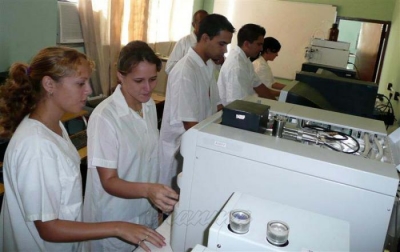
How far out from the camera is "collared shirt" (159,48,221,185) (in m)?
1.63

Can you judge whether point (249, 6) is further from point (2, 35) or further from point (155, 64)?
point (155, 64)

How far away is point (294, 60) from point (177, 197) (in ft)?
14.4

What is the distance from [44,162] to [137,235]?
300mm

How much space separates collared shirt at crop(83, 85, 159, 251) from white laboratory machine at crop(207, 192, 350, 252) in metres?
0.53

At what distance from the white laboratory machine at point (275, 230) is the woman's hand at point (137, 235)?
28 cm

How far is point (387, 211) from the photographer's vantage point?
0.71 m

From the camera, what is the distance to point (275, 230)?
608 mm

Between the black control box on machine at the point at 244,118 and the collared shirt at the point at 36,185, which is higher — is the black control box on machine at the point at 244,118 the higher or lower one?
the higher one

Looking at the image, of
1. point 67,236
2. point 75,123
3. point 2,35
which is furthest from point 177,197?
point 75,123

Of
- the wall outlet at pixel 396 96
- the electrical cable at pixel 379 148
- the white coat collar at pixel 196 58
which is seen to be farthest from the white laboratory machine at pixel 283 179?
the wall outlet at pixel 396 96

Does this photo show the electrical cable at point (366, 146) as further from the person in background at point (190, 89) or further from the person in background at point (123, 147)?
the person in background at point (190, 89)

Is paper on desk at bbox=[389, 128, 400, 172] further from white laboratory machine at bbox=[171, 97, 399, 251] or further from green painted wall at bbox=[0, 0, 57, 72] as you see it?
green painted wall at bbox=[0, 0, 57, 72]

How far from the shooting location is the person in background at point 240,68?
218cm

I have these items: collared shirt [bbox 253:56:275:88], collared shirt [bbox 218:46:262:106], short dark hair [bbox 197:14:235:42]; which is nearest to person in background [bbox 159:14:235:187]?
short dark hair [bbox 197:14:235:42]
